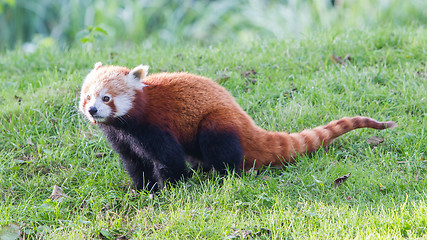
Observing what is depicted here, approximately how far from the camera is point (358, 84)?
482 centimetres

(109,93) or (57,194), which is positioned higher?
(109,93)

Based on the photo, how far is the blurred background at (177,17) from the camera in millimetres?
7992

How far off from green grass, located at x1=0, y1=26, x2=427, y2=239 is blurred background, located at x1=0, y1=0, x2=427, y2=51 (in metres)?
2.09

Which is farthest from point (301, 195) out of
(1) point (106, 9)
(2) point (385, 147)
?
(1) point (106, 9)

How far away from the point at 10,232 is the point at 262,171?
1897mm

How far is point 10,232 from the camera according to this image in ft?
10.4

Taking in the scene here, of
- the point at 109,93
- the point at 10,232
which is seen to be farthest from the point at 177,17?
the point at 10,232

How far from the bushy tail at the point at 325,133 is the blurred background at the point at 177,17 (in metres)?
4.31

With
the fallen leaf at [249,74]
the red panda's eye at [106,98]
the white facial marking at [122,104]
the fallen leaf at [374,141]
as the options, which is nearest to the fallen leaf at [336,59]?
the fallen leaf at [249,74]

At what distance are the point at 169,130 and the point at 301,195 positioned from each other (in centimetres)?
109

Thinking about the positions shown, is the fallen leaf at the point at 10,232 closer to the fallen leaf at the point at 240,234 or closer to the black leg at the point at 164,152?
the black leg at the point at 164,152

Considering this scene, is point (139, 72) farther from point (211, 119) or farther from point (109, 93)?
point (211, 119)

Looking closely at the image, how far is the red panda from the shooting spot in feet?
11.4

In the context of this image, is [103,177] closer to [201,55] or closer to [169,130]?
[169,130]
